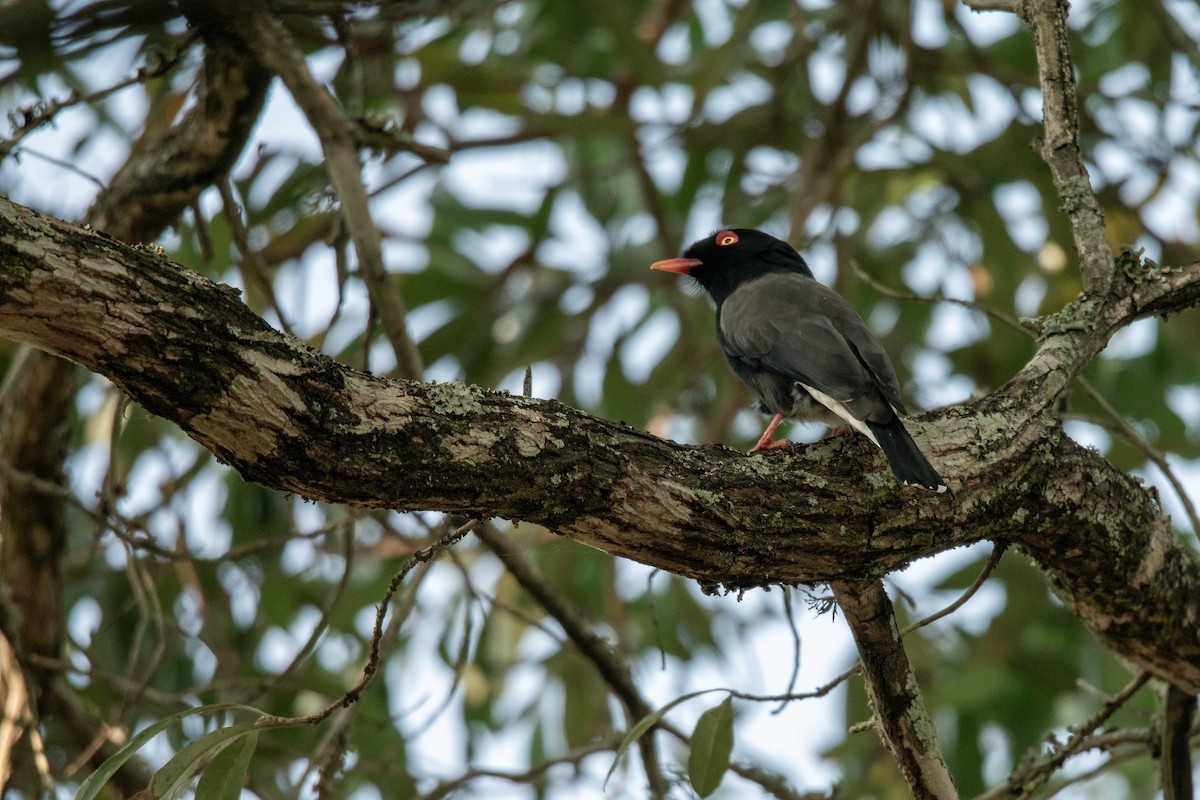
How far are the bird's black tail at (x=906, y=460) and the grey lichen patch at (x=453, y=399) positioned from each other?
1.04 metres

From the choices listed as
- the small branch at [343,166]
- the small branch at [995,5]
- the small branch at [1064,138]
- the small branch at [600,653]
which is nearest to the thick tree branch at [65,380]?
the small branch at [343,166]

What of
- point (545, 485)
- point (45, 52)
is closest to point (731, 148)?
point (545, 485)

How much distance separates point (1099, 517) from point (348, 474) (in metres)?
2.04

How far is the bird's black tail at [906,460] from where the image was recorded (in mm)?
2953

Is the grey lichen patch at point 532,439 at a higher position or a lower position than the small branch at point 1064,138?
lower

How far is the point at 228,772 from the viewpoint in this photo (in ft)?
10.5

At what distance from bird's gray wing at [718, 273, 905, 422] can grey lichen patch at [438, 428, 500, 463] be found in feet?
4.19

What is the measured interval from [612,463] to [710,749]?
52.8 inches

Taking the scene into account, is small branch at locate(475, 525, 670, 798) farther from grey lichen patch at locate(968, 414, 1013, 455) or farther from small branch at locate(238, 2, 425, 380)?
grey lichen patch at locate(968, 414, 1013, 455)

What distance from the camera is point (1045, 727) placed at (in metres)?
7.24

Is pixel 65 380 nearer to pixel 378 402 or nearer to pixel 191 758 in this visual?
pixel 191 758

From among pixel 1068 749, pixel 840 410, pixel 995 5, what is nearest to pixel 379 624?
pixel 840 410

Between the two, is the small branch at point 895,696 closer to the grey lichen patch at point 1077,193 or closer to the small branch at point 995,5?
the grey lichen patch at point 1077,193

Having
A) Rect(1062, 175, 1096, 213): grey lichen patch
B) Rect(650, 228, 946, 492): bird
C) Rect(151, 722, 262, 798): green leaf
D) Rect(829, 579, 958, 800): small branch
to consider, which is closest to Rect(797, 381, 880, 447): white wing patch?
Rect(650, 228, 946, 492): bird
